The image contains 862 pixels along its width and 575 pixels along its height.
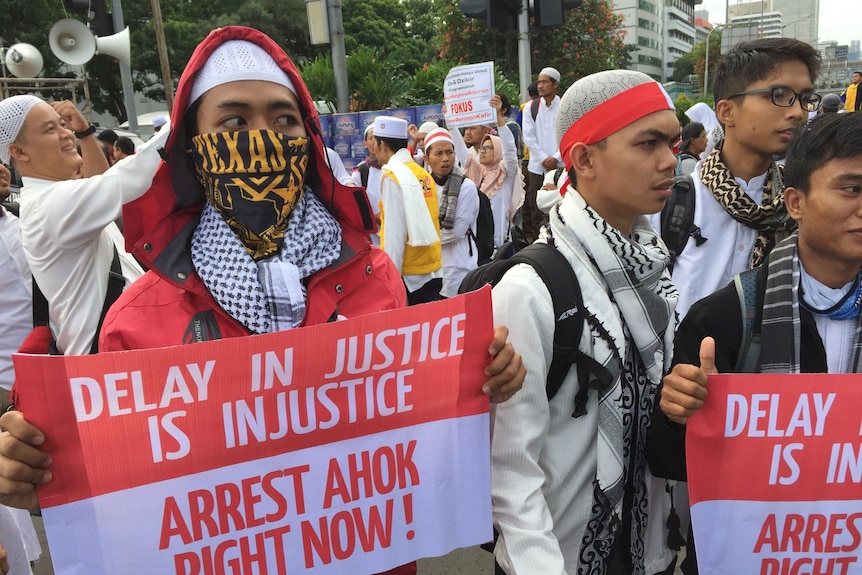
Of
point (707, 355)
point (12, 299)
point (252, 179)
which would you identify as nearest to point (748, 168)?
point (707, 355)

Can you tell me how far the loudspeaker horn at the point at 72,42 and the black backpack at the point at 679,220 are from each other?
966 centimetres

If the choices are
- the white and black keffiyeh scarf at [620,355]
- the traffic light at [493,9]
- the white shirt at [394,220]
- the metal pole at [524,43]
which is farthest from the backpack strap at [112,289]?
the metal pole at [524,43]

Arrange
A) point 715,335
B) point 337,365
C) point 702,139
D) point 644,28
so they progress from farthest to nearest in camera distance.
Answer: point 644,28 → point 702,139 → point 715,335 → point 337,365

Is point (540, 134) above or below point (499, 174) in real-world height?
above

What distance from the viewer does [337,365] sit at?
1.44 m

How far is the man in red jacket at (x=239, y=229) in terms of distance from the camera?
1.44 metres

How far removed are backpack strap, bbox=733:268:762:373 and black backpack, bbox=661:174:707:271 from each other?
80 centimetres

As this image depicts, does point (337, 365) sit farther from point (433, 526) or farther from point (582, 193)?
point (582, 193)

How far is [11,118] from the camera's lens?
286 cm

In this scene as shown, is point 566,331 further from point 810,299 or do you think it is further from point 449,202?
point 449,202

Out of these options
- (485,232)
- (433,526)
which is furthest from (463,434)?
(485,232)

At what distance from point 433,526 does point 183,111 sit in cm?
118

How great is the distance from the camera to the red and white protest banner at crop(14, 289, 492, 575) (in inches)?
49.9

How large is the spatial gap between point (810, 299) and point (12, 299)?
10.6 feet
